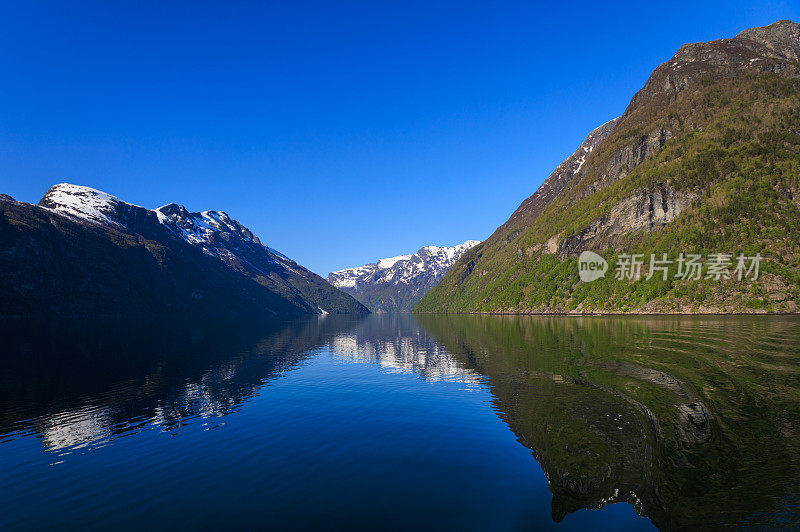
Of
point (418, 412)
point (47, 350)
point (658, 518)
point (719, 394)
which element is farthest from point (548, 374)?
point (47, 350)

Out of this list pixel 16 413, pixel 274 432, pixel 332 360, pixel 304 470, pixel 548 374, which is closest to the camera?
pixel 304 470

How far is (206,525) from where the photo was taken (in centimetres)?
1567

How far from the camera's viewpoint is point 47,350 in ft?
251

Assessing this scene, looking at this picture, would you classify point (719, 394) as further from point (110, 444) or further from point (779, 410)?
point (110, 444)

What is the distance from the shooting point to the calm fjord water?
1614cm

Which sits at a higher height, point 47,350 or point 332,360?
point 47,350

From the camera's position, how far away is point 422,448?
24.9m

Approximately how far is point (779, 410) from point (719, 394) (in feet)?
15.3

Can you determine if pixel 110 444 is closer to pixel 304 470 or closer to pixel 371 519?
pixel 304 470

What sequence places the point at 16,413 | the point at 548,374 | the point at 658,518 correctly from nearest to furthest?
the point at 658,518 → the point at 16,413 → the point at 548,374

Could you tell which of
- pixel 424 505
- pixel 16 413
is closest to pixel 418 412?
pixel 424 505

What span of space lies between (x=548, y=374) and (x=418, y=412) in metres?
19.6

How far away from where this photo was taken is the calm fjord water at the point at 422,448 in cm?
1614

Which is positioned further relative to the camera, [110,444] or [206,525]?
[110,444]
